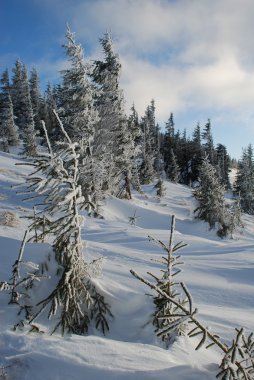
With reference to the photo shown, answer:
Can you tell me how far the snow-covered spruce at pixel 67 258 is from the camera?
561cm

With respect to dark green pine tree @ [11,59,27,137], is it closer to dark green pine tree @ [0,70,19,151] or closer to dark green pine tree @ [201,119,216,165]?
dark green pine tree @ [0,70,19,151]

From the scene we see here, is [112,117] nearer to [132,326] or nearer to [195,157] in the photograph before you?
[132,326]

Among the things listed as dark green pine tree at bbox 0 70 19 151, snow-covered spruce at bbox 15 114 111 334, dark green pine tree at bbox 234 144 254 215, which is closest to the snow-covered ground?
snow-covered spruce at bbox 15 114 111 334

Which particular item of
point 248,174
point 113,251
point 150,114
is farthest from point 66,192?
point 150,114

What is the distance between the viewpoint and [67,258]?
232 inches

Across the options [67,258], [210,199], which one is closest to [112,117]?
[210,199]

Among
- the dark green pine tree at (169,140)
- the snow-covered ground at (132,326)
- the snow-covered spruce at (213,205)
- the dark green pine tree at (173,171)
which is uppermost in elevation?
the dark green pine tree at (169,140)

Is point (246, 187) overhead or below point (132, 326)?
overhead

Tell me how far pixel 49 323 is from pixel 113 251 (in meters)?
4.98

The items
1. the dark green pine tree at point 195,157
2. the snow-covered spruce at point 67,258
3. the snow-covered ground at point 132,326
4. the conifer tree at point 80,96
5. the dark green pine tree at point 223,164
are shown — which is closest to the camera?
the snow-covered ground at point 132,326

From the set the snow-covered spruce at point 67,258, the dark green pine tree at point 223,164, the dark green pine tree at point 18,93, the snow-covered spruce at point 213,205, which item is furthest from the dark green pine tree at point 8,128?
the snow-covered spruce at point 67,258

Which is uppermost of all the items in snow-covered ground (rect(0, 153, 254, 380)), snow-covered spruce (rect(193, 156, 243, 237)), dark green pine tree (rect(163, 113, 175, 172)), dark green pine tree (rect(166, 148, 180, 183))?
dark green pine tree (rect(163, 113, 175, 172))

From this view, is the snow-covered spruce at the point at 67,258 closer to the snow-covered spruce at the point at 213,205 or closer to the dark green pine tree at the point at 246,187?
the snow-covered spruce at the point at 213,205

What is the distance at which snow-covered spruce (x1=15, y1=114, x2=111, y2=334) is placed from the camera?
5.61 m
